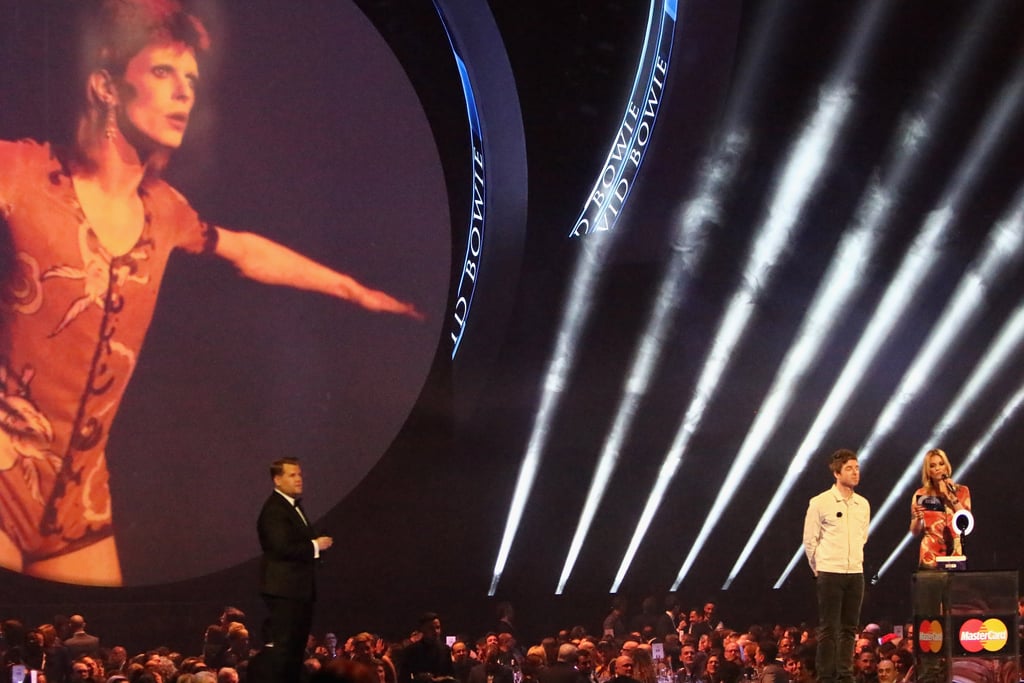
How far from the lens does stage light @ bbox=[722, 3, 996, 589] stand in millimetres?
11445

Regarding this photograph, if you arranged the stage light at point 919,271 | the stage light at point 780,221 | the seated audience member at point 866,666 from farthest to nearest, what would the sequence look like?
the stage light at point 780,221 < the stage light at point 919,271 < the seated audience member at point 866,666

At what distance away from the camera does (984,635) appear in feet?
19.6

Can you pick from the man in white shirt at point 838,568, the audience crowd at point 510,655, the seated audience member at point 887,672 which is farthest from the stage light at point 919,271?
the man in white shirt at point 838,568

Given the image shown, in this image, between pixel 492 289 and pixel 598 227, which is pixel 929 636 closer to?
pixel 598 227

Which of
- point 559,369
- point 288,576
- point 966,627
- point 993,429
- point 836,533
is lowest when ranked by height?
point 966,627

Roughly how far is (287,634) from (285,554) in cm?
31

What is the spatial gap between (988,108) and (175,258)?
7273 millimetres

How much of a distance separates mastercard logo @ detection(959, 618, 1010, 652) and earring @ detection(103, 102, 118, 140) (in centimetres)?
868

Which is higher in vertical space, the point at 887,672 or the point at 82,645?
Result: the point at 887,672

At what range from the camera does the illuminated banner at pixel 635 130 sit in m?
12.0

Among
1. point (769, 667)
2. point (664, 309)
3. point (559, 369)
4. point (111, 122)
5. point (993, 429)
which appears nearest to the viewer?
point (769, 667)

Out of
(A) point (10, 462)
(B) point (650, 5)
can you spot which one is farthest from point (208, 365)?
(B) point (650, 5)

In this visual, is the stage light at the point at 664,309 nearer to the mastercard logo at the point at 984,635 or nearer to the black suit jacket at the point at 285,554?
the mastercard logo at the point at 984,635

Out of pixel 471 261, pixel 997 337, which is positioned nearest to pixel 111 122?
pixel 471 261
